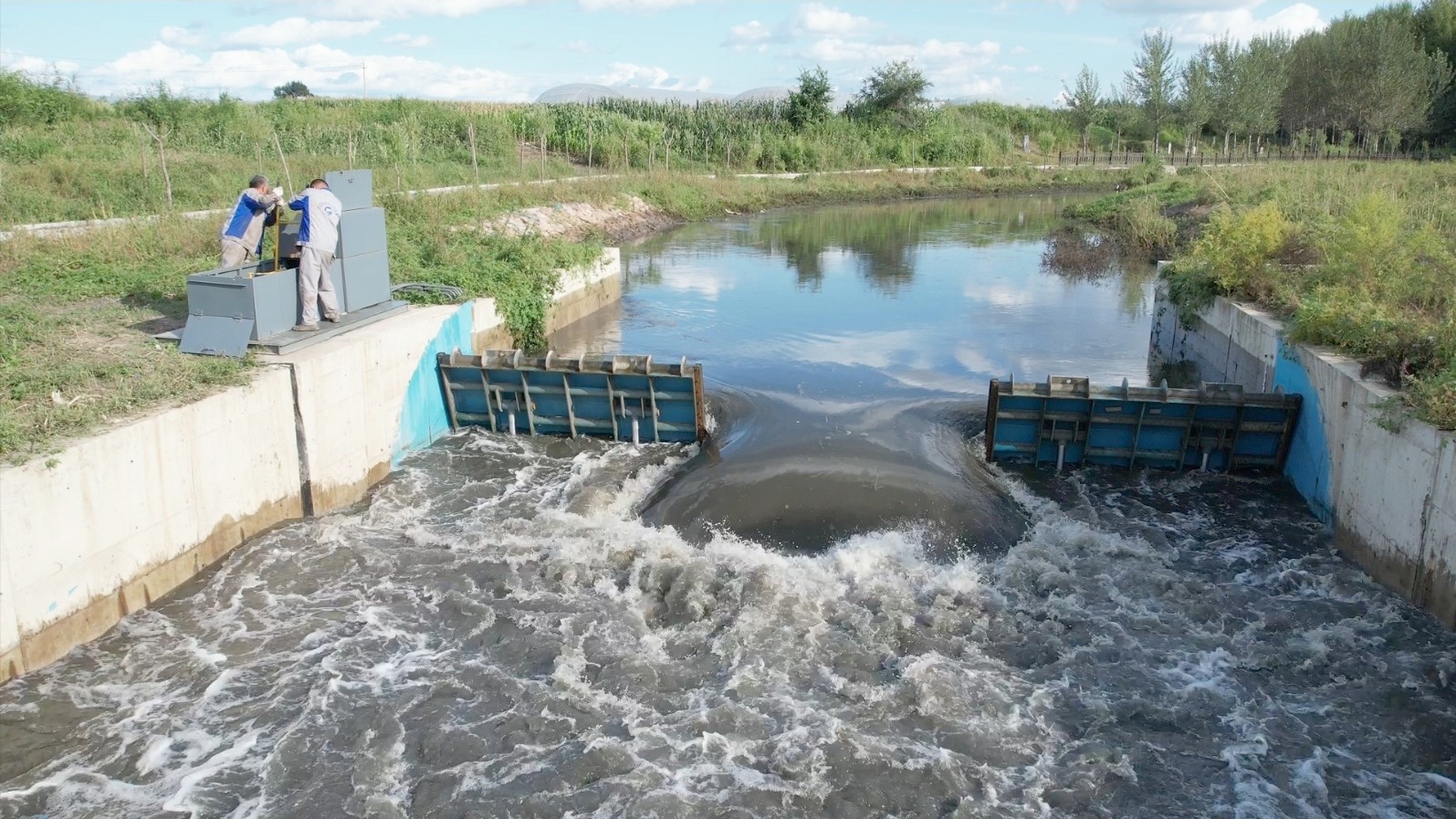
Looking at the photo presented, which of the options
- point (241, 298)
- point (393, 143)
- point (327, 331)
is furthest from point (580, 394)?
point (393, 143)

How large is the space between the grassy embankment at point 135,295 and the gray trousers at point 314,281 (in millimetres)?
1378

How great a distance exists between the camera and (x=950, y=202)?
44.8m

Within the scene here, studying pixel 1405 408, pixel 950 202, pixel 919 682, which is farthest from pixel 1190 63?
pixel 919 682

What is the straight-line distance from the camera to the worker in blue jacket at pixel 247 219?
12.2 metres

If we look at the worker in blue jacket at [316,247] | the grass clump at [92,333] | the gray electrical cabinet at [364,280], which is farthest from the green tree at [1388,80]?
the grass clump at [92,333]

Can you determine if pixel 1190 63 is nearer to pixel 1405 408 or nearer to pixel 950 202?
pixel 950 202

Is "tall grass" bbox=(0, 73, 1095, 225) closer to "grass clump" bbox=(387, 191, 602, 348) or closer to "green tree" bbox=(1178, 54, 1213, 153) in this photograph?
"grass clump" bbox=(387, 191, 602, 348)

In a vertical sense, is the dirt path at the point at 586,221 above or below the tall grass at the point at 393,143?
below

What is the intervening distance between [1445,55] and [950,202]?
2817 cm

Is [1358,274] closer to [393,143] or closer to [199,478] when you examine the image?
[199,478]

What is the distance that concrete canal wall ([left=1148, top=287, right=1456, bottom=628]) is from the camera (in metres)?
8.70

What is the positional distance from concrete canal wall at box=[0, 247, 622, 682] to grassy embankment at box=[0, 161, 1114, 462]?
0.36 m

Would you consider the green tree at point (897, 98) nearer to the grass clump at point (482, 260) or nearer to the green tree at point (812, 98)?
the green tree at point (812, 98)

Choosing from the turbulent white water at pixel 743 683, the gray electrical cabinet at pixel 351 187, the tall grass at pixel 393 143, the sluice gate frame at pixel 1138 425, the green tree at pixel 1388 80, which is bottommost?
the turbulent white water at pixel 743 683
